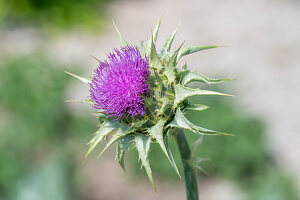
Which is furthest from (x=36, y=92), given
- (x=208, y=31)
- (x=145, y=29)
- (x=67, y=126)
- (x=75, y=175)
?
(x=208, y=31)

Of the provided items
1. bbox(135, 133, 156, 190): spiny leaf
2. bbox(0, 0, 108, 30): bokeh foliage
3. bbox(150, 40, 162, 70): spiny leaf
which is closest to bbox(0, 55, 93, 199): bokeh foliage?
bbox(0, 0, 108, 30): bokeh foliage

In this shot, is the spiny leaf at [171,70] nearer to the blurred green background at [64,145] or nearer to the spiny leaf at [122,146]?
the spiny leaf at [122,146]

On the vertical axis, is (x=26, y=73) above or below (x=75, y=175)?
above

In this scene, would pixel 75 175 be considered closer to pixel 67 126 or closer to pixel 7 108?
pixel 67 126

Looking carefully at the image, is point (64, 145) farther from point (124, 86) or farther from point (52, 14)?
point (52, 14)

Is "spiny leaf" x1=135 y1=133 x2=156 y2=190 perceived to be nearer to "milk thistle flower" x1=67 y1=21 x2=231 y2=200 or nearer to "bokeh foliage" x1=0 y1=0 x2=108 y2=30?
"milk thistle flower" x1=67 y1=21 x2=231 y2=200

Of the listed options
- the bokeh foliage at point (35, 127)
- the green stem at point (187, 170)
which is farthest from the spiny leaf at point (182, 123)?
the bokeh foliage at point (35, 127)

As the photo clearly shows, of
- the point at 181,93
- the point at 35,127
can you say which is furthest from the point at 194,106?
the point at 35,127
